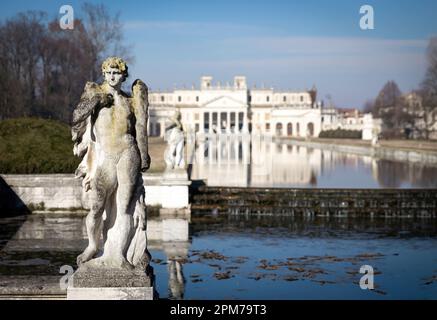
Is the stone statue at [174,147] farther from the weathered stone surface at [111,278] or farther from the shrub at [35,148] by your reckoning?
the weathered stone surface at [111,278]

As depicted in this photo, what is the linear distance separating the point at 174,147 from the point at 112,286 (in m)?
9.94

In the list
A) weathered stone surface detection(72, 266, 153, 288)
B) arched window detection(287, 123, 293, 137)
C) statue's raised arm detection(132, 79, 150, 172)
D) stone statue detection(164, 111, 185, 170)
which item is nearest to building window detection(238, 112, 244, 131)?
arched window detection(287, 123, 293, 137)

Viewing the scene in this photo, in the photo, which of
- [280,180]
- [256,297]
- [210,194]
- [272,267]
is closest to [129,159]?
[256,297]

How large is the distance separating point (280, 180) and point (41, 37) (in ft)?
89.3

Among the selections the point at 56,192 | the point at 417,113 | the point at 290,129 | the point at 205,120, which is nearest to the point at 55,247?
the point at 56,192

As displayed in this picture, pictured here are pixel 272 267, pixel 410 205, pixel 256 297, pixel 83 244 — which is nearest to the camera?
pixel 256 297

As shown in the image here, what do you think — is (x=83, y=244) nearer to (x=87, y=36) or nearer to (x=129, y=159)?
(x=129, y=159)

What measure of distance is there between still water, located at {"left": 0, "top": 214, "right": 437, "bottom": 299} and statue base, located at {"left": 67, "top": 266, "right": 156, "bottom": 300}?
77cm

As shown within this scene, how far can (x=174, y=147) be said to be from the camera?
604 inches

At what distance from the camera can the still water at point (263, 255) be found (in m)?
8.35

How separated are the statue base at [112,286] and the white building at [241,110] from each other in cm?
11121

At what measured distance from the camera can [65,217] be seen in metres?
14.6

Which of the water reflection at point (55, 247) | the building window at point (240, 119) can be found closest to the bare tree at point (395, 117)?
the building window at point (240, 119)

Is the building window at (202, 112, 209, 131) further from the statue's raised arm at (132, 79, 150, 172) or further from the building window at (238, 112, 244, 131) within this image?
the statue's raised arm at (132, 79, 150, 172)
